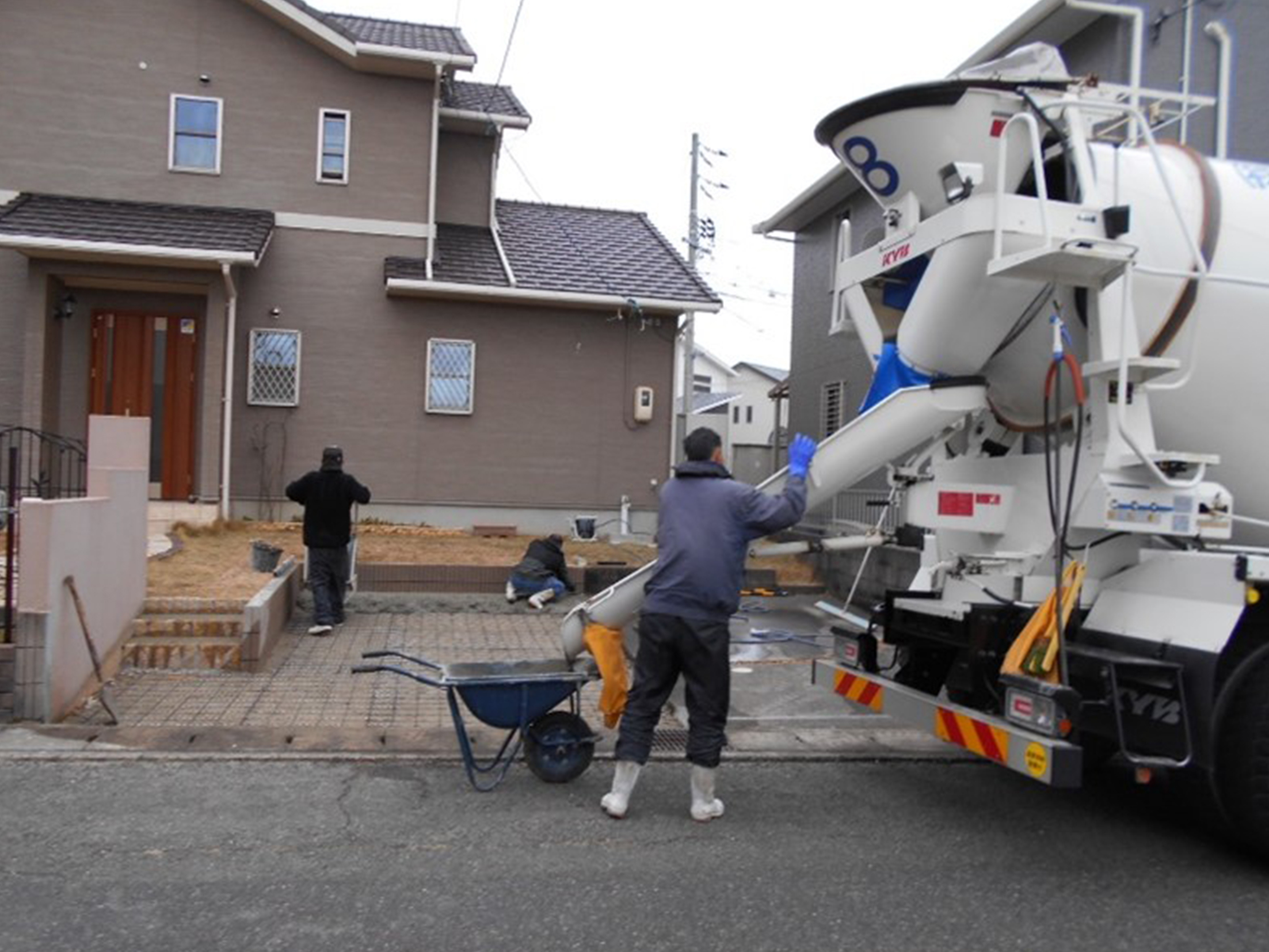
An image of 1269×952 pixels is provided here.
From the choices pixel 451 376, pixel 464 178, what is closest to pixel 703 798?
pixel 451 376

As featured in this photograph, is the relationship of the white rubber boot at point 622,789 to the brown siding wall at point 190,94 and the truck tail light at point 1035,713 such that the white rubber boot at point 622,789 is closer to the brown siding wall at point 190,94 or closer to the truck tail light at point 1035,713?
the truck tail light at point 1035,713

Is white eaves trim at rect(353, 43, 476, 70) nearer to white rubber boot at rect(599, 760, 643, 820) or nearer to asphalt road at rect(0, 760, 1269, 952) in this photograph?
asphalt road at rect(0, 760, 1269, 952)

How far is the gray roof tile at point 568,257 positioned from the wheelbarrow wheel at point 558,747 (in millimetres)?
9465

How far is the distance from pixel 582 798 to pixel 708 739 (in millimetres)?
825

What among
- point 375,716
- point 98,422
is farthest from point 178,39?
point 375,716

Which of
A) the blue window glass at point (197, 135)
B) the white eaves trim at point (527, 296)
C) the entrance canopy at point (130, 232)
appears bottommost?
the white eaves trim at point (527, 296)

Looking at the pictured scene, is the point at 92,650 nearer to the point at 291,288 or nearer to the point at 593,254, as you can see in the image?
the point at 291,288

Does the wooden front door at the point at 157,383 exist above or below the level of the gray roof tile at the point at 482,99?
below

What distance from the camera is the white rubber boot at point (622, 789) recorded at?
5035mm

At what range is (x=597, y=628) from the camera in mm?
5621

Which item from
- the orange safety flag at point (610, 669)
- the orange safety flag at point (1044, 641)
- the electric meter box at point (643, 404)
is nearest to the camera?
the orange safety flag at point (1044, 641)

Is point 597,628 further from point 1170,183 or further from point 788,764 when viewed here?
point 1170,183

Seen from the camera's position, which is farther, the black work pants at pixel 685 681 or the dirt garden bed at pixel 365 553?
the dirt garden bed at pixel 365 553

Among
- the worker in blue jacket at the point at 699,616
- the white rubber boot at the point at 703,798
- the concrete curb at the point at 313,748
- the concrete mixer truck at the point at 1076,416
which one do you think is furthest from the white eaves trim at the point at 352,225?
the white rubber boot at the point at 703,798
